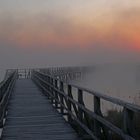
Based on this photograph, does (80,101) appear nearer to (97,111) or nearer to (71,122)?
(97,111)

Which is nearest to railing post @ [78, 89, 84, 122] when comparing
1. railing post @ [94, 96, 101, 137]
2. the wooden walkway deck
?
the wooden walkway deck

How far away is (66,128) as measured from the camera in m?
11.0

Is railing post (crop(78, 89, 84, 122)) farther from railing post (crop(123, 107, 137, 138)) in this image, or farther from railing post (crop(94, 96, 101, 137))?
railing post (crop(123, 107, 137, 138))

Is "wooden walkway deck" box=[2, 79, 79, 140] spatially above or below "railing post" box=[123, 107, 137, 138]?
below

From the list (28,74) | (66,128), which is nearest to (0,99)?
(66,128)

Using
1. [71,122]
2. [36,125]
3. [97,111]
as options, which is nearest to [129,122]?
[97,111]

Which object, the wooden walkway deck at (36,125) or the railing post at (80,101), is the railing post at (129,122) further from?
the wooden walkway deck at (36,125)

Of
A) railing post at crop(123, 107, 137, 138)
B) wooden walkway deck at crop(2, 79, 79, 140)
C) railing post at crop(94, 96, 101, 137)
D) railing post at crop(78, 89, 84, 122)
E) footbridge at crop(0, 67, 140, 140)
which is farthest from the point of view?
wooden walkway deck at crop(2, 79, 79, 140)

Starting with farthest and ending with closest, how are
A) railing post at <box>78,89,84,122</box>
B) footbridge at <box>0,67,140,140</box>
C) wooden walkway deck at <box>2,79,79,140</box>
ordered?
wooden walkway deck at <box>2,79,79,140</box>
railing post at <box>78,89,84,122</box>
footbridge at <box>0,67,140,140</box>

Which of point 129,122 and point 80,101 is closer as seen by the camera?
point 129,122

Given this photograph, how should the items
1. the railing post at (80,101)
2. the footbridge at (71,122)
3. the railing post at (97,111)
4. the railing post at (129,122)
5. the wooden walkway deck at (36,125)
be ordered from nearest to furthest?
the railing post at (129,122) < the footbridge at (71,122) < the railing post at (97,111) < the railing post at (80,101) < the wooden walkway deck at (36,125)

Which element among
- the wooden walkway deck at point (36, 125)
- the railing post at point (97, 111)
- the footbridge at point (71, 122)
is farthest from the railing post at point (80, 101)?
the railing post at point (97, 111)

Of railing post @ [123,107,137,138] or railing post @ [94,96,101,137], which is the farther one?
railing post @ [94,96,101,137]

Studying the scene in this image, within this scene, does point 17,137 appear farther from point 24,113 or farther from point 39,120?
point 24,113
